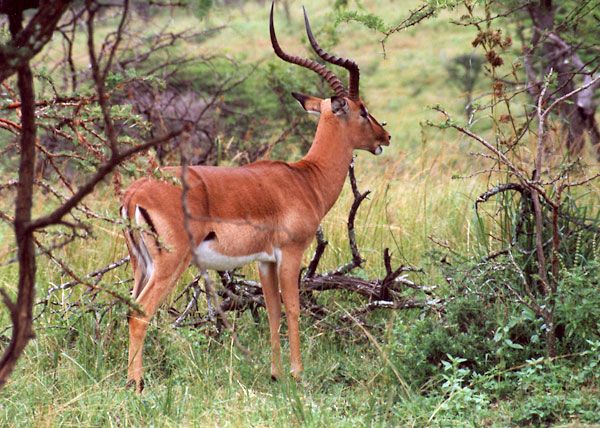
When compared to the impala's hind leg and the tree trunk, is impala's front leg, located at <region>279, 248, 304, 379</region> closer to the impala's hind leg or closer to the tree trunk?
the impala's hind leg

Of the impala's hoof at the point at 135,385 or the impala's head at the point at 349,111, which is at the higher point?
the impala's head at the point at 349,111

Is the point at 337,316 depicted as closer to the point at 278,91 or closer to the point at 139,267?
the point at 139,267

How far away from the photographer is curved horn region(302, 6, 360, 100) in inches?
204

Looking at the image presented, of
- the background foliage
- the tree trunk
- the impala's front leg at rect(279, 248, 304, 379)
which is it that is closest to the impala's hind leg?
the background foliage

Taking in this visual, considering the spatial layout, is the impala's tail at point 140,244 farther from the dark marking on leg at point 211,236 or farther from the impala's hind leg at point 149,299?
the dark marking on leg at point 211,236

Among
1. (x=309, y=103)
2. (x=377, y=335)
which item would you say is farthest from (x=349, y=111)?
(x=377, y=335)

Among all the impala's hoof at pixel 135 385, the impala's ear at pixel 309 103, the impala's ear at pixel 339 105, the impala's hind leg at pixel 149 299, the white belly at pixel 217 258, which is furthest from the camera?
the impala's ear at pixel 309 103

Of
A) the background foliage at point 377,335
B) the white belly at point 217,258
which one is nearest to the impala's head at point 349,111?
the background foliage at point 377,335

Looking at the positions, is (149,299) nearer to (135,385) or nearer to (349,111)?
(135,385)

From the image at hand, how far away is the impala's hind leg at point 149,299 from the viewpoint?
438 cm

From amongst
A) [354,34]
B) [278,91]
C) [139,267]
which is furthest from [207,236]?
[354,34]

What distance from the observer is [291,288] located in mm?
4930

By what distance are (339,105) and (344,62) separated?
0.24 metres

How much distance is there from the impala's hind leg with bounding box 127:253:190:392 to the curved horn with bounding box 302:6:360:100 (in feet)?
4.59
